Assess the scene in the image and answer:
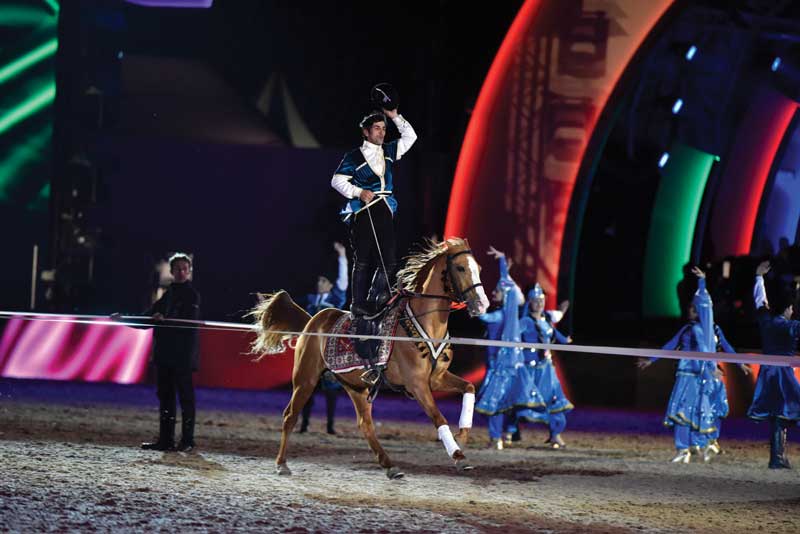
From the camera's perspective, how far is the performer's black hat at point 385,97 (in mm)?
8664

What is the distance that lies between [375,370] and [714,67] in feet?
34.1

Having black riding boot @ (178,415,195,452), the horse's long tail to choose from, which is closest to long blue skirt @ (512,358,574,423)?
the horse's long tail

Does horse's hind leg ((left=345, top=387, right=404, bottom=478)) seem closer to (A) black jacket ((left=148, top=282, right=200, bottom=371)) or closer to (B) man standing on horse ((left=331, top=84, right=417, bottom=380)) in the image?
(B) man standing on horse ((left=331, top=84, right=417, bottom=380))

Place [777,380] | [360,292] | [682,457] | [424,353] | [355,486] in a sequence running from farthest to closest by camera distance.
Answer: [682,457]
[777,380]
[360,292]
[424,353]
[355,486]

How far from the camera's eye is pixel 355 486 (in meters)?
8.38

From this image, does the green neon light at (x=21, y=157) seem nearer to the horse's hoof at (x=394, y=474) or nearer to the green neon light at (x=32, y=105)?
the green neon light at (x=32, y=105)

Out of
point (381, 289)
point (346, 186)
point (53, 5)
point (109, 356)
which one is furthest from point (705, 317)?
point (53, 5)

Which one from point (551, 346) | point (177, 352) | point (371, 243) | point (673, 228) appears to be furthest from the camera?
point (673, 228)

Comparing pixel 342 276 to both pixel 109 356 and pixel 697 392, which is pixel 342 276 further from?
pixel 109 356

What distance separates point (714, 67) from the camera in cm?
1695

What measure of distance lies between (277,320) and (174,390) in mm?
1352

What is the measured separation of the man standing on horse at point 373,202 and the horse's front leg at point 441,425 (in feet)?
1.56

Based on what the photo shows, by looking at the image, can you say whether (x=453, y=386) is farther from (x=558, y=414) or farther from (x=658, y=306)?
(x=658, y=306)

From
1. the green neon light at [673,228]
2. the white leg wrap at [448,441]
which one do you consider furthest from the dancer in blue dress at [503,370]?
the green neon light at [673,228]
